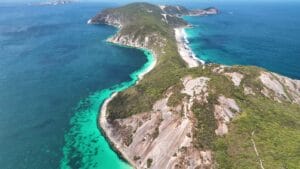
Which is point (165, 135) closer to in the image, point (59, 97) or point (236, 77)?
point (236, 77)

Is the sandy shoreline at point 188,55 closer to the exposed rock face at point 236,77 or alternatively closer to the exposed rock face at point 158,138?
the exposed rock face at point 236,77

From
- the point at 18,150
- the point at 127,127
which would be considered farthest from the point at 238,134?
the point at 18,150

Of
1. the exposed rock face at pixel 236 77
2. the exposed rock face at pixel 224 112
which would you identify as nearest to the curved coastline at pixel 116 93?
the exposed rock face at pixel 224 112

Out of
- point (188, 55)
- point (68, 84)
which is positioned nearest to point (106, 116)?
point (68, 84)

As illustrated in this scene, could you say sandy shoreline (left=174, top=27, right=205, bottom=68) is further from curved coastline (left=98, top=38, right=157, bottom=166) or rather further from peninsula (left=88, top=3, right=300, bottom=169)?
peninsula (left=88, top=3, right=300, bottom=169)

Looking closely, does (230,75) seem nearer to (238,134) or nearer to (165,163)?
(238,134)

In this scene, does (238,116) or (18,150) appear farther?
(18,150)
